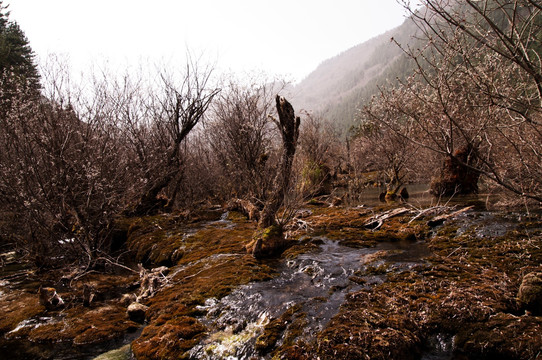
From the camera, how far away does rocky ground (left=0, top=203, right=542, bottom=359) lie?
10.3 feet

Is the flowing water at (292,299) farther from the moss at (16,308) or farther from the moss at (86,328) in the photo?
the moss at (16,308)

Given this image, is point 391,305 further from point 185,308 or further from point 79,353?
point 79,353

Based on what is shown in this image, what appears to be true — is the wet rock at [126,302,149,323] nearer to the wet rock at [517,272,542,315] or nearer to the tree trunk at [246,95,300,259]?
the tree trunk at [246,95,300,259]

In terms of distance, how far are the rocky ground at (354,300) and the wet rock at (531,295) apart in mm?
10

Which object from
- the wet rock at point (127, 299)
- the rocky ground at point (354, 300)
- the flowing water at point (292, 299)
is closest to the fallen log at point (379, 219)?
the rocky ground at point (354, 300)

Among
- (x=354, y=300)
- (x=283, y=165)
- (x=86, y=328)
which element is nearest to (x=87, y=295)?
(x=86, y=328)

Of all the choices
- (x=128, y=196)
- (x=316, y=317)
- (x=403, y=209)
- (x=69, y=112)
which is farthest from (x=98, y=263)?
(x=403, y=209)

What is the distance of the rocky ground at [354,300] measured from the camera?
3.13 metres

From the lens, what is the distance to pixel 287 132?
8883 mm

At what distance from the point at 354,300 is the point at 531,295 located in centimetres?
192

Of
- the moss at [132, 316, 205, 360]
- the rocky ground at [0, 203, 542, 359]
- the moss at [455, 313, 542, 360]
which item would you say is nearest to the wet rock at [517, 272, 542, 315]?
the rocky ground at [0, 203, 542, 359]

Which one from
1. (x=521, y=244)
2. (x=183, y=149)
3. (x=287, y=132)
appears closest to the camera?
(x=521, y=244)

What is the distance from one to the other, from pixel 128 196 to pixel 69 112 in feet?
9.62

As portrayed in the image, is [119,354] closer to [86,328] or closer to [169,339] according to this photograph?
[169,339]
